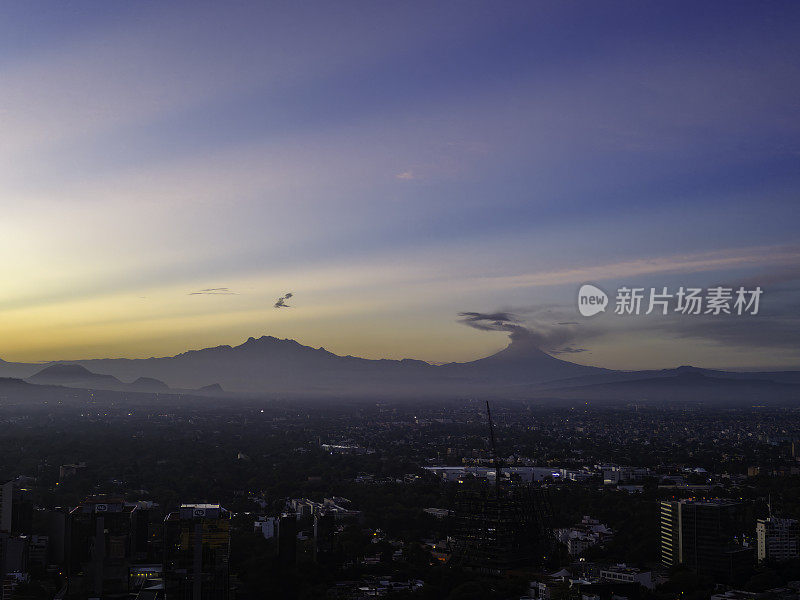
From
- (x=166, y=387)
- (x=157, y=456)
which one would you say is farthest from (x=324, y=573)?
(x=166, y=387)

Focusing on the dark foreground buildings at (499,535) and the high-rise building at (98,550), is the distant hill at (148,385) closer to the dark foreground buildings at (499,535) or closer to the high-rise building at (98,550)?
the dark foreground buildings at (499,535)

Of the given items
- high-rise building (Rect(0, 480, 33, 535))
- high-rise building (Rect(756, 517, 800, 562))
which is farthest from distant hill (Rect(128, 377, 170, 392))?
high-rise building (Rect(756, 517, 800, 562))

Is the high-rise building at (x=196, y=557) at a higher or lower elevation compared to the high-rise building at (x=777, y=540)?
higher

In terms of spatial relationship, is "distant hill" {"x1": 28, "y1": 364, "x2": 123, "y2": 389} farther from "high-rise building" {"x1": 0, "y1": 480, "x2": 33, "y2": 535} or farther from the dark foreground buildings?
the dark foreground buildings

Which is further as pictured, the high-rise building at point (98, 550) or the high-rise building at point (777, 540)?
the high-rise building at point (777, 540)

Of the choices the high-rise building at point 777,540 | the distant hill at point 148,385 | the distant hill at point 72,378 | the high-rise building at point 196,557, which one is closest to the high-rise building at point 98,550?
the high-rise building at point 196,557

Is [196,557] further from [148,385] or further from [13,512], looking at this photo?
[148,385]
